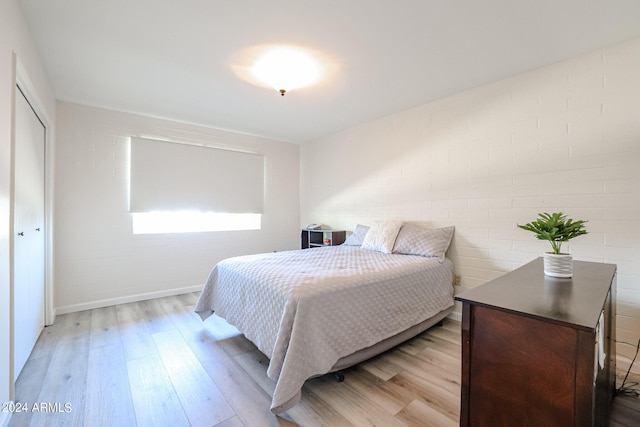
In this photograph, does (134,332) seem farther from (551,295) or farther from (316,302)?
(551,295)

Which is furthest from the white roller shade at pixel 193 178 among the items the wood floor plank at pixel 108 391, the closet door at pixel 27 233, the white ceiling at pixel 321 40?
the wood floor plank at pixel 108 391

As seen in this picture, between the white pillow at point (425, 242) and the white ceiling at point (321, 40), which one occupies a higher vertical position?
the white ceiling at point (321, 40)

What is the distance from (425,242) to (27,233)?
344 cm

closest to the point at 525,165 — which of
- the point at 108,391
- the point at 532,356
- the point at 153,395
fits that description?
the point at 532,356

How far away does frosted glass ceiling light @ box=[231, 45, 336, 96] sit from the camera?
2053 mm

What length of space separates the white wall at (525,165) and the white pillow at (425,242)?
166 mm

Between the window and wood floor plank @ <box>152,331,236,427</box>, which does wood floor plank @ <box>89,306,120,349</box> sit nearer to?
wood floor plank @ <box>152,331,236,427</box>

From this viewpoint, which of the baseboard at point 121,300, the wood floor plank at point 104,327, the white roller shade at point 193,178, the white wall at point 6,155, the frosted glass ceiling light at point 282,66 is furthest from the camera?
the white roller shade at point 193,178

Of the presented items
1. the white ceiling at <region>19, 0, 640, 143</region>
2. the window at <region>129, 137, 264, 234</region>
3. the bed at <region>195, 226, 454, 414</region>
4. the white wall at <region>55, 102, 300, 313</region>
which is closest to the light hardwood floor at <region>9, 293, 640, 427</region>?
the bed at <region>195, 226, 454, 414</region>

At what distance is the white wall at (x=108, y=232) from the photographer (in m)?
2.96

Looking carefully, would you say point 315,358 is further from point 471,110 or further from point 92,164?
point 92,164

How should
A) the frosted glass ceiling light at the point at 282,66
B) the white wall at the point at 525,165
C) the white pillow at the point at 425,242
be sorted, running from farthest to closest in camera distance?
the white pillow at the point at 425,242, the frosted glass ceiling light at the point at 282,66, the white wall at the point at 525,165

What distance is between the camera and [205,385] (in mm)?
1729

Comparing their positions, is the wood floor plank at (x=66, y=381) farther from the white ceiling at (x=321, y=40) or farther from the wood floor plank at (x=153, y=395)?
the white ceiling at (x=321, y=40)
